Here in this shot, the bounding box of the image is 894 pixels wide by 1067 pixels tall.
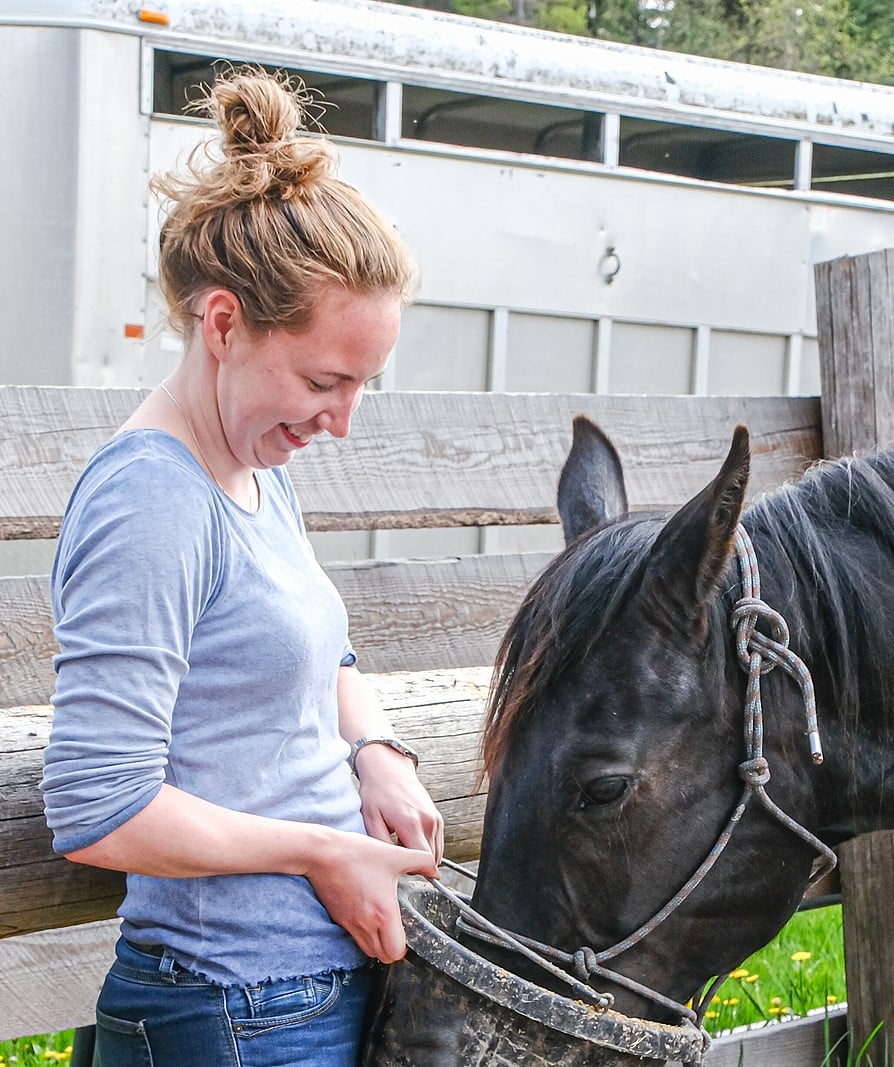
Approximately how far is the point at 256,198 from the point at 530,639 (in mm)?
666

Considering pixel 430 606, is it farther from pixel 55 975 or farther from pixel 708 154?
pixel 708 154

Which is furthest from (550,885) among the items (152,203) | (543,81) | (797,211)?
(797,211)

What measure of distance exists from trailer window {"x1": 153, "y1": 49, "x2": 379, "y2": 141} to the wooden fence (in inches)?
103

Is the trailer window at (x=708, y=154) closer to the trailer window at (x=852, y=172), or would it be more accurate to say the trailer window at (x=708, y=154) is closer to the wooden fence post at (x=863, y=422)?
the trailer window at (x=852, y=172)

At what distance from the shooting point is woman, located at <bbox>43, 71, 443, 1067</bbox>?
123cm

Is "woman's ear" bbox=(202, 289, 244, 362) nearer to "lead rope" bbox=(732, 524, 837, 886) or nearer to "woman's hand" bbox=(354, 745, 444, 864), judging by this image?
"woman's hand" bbox=(354, 745, 444, 864)

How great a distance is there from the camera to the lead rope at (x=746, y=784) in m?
1.57

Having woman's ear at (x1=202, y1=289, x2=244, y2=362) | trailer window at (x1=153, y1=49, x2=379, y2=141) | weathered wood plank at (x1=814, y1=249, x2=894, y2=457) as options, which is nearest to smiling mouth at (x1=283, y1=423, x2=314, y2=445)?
woman's ear at (x1=202, y1=289, x2=244, y2=362)

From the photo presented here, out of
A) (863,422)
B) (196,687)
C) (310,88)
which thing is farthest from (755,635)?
(310,88)

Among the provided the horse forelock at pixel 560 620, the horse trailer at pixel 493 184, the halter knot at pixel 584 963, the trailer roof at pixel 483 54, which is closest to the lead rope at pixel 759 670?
the horse forelock at pixel 560 620

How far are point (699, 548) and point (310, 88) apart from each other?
14.3ft

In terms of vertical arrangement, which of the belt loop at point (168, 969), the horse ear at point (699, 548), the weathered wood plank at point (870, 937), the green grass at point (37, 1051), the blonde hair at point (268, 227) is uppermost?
the blonde hair at point (268, 227)

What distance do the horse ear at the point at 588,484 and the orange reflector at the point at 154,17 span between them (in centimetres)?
381

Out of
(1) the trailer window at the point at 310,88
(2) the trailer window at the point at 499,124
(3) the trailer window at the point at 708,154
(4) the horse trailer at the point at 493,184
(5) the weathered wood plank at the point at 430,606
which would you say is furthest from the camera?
(3) the trailer window at the point at 708,154
